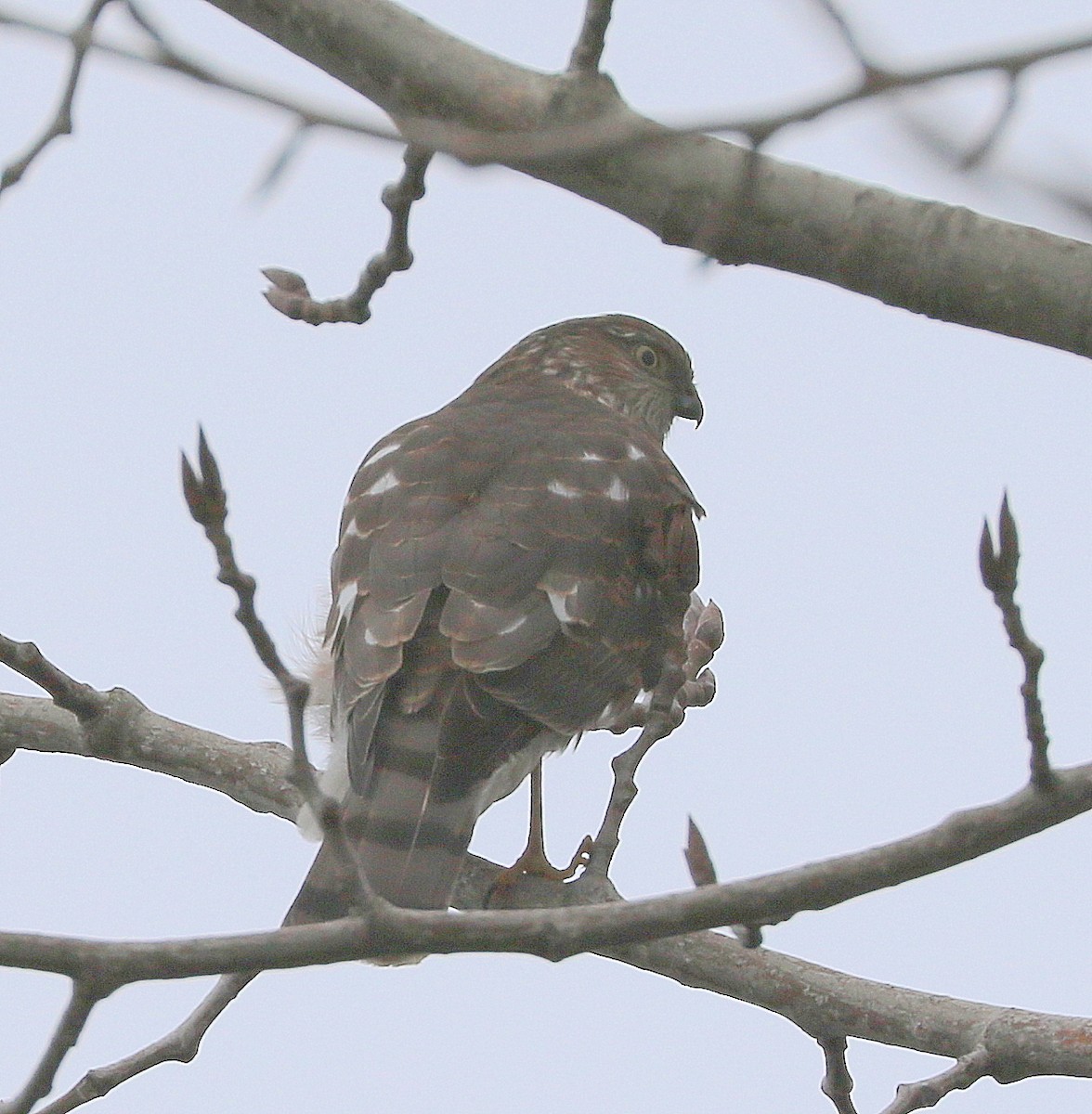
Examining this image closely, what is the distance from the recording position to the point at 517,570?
450 cm

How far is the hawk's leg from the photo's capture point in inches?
176

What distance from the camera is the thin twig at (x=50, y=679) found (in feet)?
10.7

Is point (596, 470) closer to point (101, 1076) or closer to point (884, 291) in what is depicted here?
point (101, 1076)

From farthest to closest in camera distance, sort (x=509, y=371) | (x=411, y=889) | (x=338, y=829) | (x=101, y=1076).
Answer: (x=509, y=371) → (x=411, y=889) → (x=101, y=1076) → (x=338, y=829)

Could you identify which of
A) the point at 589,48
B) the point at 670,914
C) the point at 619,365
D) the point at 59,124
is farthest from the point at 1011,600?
the point at 619,365

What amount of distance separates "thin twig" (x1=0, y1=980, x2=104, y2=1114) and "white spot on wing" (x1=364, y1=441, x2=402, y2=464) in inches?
115

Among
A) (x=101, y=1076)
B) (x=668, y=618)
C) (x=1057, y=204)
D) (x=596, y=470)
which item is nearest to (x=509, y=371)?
(x=596, y=470)

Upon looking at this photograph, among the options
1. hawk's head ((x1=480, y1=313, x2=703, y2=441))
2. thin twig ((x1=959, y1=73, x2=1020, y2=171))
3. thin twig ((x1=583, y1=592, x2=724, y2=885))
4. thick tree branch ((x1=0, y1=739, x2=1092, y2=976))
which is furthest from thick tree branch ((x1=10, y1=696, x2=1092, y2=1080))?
hawk's head ((x1=480, y1=313, x2=703, y2=441))

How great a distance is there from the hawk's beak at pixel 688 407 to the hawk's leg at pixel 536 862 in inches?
97.5

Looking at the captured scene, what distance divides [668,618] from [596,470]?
0.66 m

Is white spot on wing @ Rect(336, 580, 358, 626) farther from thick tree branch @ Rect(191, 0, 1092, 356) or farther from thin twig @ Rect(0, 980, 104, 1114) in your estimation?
thick tree branch @ Rect(191, 0, 1092, 356)

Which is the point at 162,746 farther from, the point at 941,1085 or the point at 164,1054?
the point at 941,1085

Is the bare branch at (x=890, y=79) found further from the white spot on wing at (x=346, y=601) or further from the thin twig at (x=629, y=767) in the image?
the white spot on wing at (x=346, y=601)

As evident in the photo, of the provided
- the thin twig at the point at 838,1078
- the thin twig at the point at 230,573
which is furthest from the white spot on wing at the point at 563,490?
the thin twig at the point at 230,573
